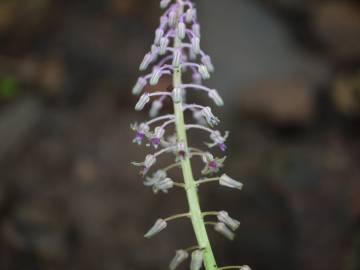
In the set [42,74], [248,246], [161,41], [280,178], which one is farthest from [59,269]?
[161,41]

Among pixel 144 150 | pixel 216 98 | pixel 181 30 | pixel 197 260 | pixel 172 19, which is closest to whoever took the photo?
pixel 197 260

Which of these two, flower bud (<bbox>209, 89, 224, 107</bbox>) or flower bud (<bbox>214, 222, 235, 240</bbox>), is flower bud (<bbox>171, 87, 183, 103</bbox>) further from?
flower bud (<bbox>214, 222, 235, 240</bbox>)

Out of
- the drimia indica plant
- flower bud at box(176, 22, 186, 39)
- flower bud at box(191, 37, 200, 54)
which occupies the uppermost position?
flower bud at box(176, 22, 186, 39)

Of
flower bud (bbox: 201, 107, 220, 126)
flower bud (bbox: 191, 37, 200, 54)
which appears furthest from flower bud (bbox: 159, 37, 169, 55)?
flower bud (bbox: 201, 107, 220, 126)

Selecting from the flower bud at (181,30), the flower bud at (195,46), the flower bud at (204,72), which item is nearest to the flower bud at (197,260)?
the flower bud at (204,72)

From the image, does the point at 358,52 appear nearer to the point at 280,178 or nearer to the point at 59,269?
the point at 280,178

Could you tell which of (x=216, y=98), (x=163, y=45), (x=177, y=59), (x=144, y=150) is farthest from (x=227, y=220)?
(x=144, y=150)

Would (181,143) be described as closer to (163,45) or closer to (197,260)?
(163,45)

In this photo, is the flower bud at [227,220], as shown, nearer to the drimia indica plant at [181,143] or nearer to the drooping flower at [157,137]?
the drimia indica plant at [181,143]

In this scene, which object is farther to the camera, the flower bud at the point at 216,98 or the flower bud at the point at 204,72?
the flower bud at the point at 216,98
